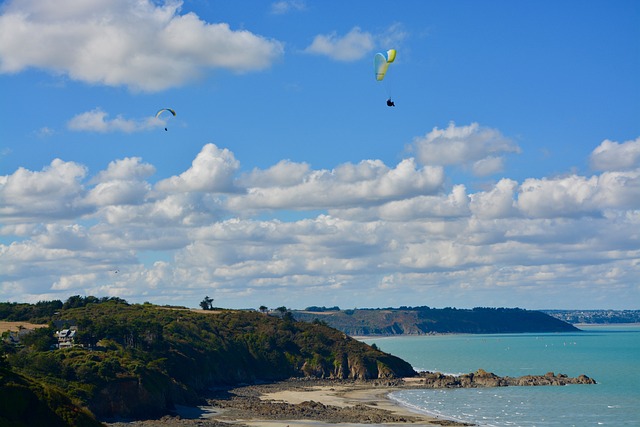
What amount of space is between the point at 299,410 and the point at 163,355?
1276 inches

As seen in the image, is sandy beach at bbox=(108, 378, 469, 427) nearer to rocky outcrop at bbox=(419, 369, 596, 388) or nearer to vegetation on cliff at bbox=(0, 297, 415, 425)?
vegetation on cliff at bbox=(0, 297, 415, 425)

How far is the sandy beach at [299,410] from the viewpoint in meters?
96.6

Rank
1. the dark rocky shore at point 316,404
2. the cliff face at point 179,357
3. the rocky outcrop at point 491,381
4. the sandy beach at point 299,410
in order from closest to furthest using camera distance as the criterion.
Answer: the sandy beach at point 299,410
the cliff face at point 179,357
the dark rocky shore at point 316,404
the rocky outcrop at point 491,381

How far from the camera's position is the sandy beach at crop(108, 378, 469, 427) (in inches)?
3804

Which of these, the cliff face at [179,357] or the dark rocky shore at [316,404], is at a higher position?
the cliff face at [179,357]

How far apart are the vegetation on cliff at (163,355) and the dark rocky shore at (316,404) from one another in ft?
16.0

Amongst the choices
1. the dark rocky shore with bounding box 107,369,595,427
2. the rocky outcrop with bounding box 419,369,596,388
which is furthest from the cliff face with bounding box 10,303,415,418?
the rocky outcrop with bounding box 419,369,596,388

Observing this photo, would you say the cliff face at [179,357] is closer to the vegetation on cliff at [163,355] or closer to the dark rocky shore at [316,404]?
the vegetation on cliff at [163,355]

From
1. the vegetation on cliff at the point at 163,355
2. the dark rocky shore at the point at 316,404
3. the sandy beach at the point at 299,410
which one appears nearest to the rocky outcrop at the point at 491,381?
the dark rocky shore at the point at 316,404

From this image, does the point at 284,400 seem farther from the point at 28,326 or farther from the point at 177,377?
the point at 28,326

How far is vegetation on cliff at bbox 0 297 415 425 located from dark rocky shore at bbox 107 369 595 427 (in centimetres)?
488

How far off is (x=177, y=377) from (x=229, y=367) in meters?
29.7

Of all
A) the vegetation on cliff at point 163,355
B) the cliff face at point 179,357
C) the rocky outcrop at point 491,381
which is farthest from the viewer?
the rocky outcrop at point 491,381

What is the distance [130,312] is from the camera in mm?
176375
